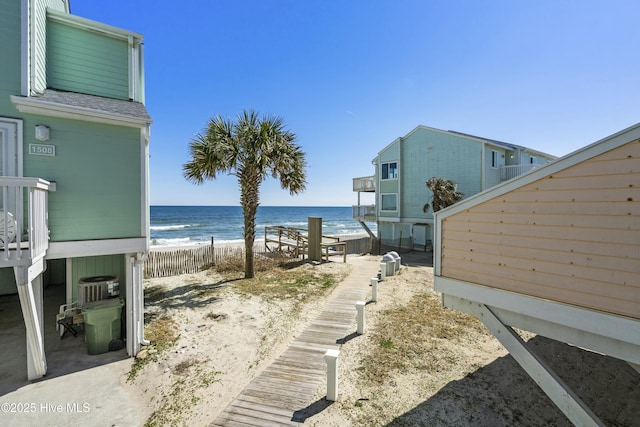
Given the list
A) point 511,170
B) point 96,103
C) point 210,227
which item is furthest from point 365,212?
point 210,227

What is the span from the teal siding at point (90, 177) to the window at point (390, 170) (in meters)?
23.5

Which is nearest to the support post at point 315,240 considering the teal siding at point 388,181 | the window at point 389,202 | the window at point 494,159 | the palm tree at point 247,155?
the palm tree at point 247,155

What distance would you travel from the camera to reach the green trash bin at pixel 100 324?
272 inches

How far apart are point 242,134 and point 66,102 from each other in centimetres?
643

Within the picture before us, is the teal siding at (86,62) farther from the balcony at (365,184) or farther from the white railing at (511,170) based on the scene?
the white railing at (511,170)

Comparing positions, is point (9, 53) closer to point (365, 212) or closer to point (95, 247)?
point (95, 247)

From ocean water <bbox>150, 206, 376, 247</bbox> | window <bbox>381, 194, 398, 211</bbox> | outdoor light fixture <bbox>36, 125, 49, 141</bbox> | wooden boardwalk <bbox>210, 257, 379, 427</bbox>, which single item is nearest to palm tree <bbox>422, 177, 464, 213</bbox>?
window <bbox>381, 194, 398, 211</bbox>

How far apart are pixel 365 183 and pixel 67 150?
25715 millimetres

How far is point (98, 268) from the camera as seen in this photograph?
28.3 feet

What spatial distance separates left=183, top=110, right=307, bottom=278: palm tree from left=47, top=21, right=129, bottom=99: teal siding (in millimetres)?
4273

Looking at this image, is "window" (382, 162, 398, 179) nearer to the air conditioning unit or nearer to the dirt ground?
the dirt ground

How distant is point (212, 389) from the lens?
5.71 m

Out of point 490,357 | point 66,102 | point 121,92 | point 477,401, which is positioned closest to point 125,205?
point 66,102

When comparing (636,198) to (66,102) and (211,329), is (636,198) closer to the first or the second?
(211,329)
